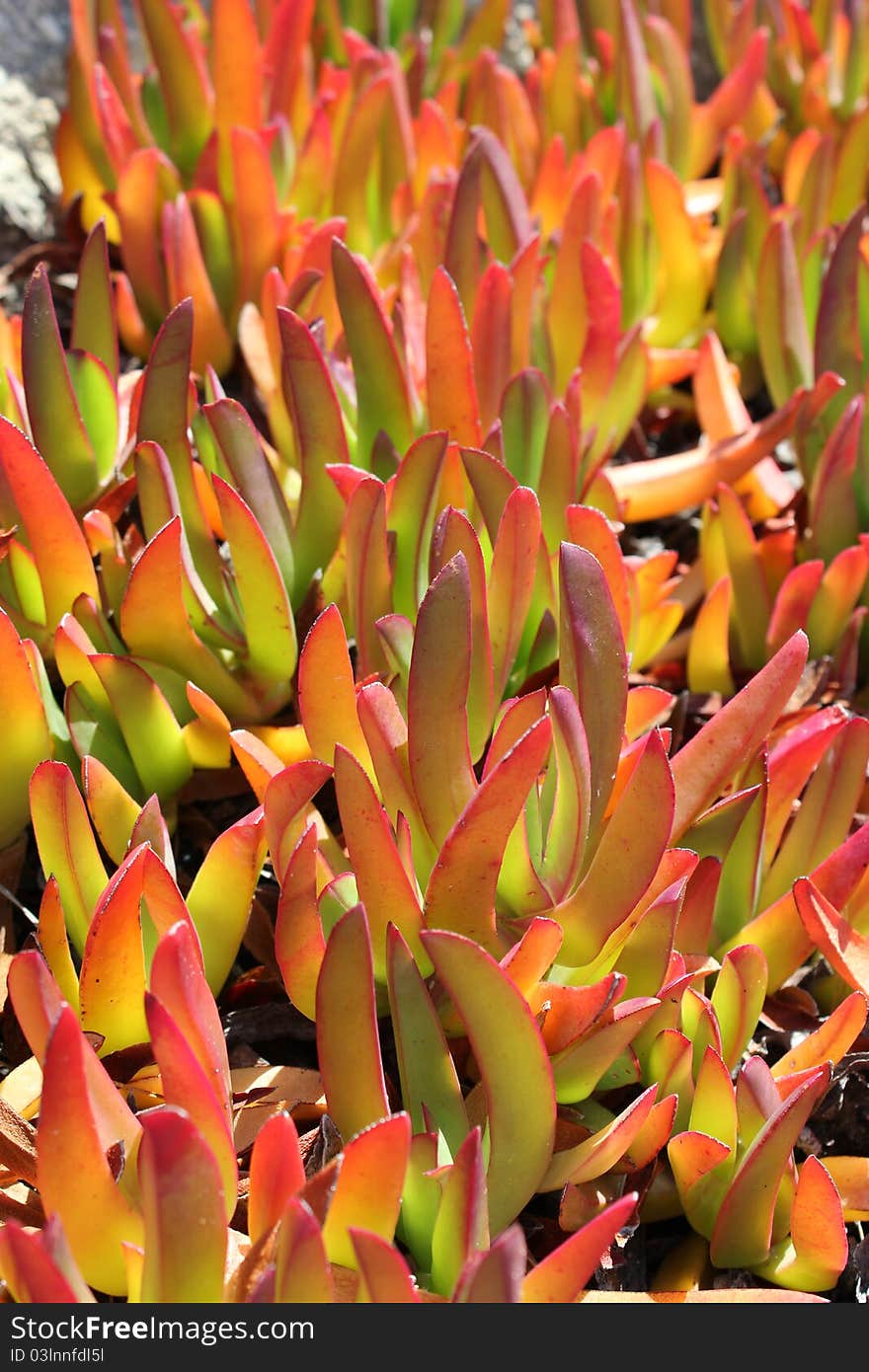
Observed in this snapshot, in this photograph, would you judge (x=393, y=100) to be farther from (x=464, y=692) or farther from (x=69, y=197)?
(x=464, y=692)

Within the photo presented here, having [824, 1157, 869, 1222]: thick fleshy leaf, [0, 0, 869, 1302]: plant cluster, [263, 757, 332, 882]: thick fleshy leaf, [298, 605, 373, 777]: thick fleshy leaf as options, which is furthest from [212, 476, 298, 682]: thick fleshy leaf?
[824, 1157, 869, 1222]: thick fleshy leaf

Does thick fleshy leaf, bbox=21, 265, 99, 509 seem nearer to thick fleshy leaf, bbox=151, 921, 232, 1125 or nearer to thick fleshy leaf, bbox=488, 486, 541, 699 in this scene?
thick fleshy leaf, bbox=488, 486, 541, 699

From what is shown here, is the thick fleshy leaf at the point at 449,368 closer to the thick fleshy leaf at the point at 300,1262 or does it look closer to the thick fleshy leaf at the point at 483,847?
the thick fleshy leaf at the point at 483,847

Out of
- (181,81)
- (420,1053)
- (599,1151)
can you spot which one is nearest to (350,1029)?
(420,1053)

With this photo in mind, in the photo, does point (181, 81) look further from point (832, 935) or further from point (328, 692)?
point (832, 935)

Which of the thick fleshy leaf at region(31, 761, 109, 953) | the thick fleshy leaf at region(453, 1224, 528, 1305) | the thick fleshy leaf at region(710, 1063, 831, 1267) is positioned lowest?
the thick fleshy leaf at region(710, 1063, 831, 1267)

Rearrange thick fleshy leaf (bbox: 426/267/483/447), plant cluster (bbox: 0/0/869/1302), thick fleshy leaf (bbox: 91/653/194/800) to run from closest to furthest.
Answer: plant cluster (bbox: 0/0/869/1302) → thick fleshy leaf (bbox: 91/653/194/800) → thick fleshy leaf (bbox: 426/267/483/447)
